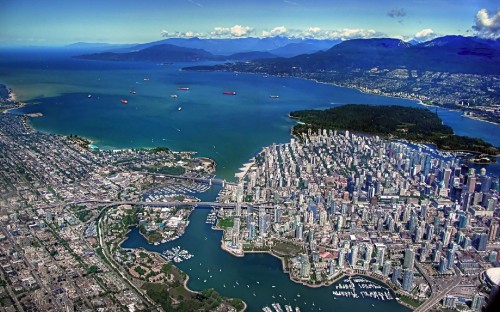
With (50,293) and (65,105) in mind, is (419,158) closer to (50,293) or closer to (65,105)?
(50,293)

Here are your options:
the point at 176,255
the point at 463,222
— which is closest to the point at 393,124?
the point at 463,222

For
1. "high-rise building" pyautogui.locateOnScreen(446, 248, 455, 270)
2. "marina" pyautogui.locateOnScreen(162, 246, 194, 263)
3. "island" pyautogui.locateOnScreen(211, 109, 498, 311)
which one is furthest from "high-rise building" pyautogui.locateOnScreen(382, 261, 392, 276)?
"marina" pyautogui.locateOnScreen(162, 246, 194, 263)

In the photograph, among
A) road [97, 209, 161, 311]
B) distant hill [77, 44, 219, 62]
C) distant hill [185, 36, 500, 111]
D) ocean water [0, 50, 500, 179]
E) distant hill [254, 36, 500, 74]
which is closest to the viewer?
road [97, 209, 161, 311]

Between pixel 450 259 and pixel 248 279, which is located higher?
pixel 450 259

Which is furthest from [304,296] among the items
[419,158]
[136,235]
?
[419,158]

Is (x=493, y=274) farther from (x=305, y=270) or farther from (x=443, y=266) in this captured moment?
(x=305, y=270)

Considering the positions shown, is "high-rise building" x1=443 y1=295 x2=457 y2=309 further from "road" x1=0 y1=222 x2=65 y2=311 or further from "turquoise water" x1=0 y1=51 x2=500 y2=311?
"road" x1=0 y1=222 x2=65 y2=311

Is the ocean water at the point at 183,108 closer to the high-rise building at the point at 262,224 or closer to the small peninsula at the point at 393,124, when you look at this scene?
the small peninsula at the point at 393,124
